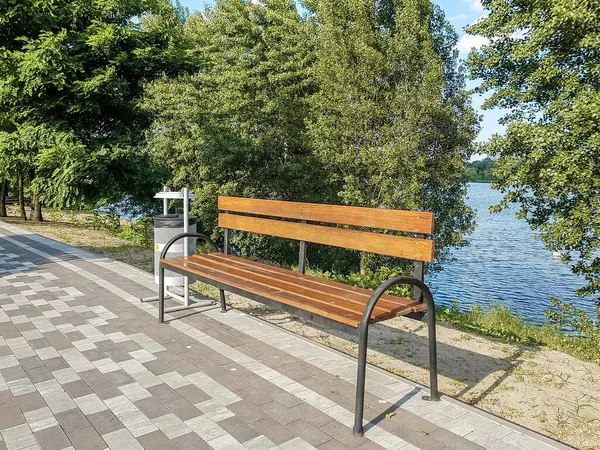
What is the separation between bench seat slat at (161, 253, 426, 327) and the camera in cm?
270

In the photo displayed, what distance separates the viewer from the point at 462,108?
13258 mm

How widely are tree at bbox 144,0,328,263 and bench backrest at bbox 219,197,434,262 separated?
29.9 ft

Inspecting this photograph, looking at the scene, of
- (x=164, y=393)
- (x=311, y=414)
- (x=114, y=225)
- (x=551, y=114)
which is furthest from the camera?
(x=114, y=225)

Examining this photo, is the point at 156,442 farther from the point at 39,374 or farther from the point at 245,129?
the point at 245,129

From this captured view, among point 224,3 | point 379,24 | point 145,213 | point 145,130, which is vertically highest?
point 224,3

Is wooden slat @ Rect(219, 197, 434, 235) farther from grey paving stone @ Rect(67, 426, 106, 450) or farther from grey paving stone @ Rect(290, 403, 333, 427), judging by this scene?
grey paving stone @ Rect(67, 426, 106, 450)

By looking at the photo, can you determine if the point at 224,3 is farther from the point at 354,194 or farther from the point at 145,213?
the point at 354,194

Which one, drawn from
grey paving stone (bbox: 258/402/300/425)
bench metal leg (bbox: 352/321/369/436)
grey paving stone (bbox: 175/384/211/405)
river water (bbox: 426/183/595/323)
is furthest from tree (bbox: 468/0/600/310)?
grey paving stone (bbox: 175/384/211/405)

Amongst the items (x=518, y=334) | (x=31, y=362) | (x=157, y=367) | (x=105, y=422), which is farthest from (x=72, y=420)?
(x=518, y=334)

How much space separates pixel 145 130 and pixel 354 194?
6.67 m

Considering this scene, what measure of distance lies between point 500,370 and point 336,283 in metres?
1.46

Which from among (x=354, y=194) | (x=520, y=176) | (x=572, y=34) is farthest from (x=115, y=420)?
(x=354, y=194)

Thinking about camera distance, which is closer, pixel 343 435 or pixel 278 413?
pixel 343 435

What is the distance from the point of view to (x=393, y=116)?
42.4ft
